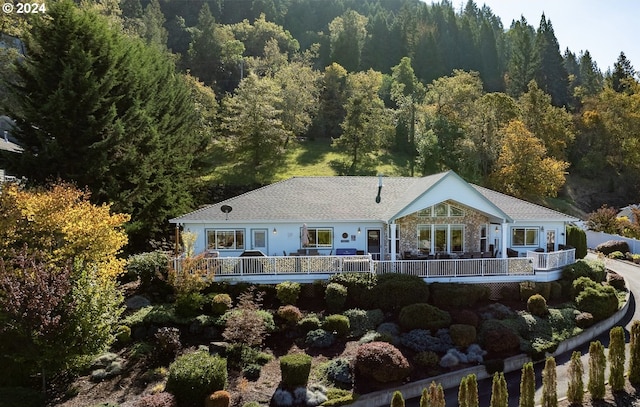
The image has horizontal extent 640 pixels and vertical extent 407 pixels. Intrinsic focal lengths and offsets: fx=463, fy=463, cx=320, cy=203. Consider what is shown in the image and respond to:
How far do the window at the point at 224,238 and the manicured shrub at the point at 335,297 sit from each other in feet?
21.7

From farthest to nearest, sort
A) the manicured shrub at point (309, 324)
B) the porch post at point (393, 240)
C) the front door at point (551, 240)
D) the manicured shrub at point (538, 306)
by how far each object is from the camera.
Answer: the front door at point (551, 240) → the porch post at point (393, 240) → the manicured shrub at point (538, 306) → the manicured shrub at point (309, 324)

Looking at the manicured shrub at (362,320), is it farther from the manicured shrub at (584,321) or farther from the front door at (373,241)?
the manicured shrub at (584,321)

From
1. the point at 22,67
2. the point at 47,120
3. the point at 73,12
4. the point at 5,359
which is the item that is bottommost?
the point at 5,359

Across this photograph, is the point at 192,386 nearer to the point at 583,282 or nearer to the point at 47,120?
the point at 47,120

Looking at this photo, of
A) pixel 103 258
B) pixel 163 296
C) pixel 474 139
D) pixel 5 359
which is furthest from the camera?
pixel 474 139

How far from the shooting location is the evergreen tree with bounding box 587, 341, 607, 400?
15.7 metres

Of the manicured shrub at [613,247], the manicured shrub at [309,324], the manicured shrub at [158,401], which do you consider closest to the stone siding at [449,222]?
the manicured shrub at [309,324]

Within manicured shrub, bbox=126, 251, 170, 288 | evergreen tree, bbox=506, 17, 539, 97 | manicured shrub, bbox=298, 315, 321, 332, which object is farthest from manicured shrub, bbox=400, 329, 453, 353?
evergreen tree, bbox=506, 17, 539, 97

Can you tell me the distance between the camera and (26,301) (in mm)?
14461

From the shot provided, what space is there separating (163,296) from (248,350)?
652cm

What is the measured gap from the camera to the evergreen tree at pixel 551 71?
77.5m

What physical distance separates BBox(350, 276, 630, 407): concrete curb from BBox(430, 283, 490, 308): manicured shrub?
141 inches

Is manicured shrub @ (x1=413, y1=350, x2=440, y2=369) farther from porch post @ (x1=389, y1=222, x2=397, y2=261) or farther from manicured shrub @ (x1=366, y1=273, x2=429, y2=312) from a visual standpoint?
porch post @ (x1=389, y1=222, x2=397, y2=261)

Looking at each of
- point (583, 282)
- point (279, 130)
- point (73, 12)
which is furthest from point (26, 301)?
point (279, 130)
